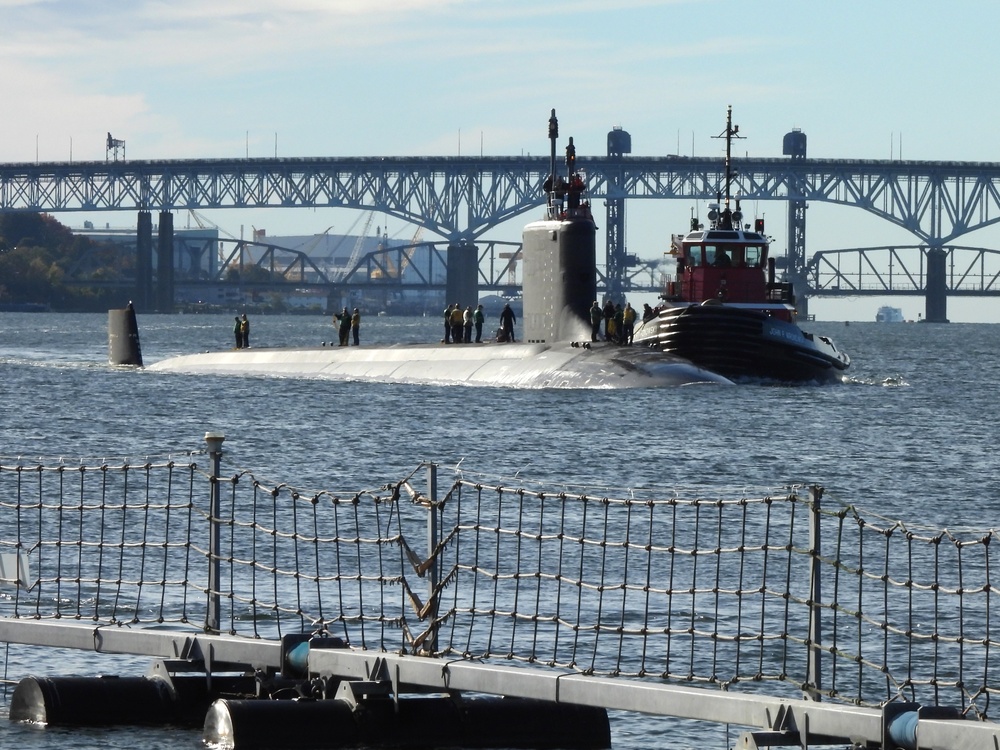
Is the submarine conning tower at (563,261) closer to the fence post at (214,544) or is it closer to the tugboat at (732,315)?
the tugboat at (732,315)

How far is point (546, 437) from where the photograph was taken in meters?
33.8

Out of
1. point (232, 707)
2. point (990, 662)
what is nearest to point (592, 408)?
point (990, 662)

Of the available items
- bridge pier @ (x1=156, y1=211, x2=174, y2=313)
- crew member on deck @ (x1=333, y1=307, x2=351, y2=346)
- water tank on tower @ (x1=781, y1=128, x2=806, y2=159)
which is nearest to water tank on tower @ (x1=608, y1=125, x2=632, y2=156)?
water tank on tower @ (x1=781, y1=128, x2=806, y2=159)

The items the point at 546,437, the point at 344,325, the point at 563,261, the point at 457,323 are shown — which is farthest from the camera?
the point at 344,325

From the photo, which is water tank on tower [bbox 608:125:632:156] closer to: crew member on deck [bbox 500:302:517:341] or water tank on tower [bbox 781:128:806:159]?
water tank on tower [bbox 781:128:806:159]

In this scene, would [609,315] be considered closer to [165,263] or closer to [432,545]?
[432,545]

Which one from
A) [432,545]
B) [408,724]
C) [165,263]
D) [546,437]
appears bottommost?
[546,437]

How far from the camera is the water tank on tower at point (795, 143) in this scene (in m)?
170

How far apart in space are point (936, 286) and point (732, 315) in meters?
131

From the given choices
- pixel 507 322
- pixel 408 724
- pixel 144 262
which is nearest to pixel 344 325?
pixel 507 322

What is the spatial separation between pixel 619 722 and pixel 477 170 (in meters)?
150

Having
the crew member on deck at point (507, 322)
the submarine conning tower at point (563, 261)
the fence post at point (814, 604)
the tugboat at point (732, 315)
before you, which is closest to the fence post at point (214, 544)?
the fence post at point (814, 604)

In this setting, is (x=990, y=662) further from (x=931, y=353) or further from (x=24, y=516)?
(x=931, y=353)

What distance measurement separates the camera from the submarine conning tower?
137 feet
